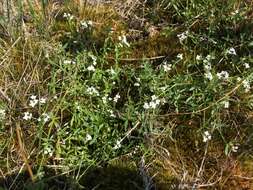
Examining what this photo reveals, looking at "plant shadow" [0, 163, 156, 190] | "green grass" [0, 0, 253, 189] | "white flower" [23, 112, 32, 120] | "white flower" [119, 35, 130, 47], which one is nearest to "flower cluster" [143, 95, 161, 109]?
"green grass" [0, 0, 253, 189]

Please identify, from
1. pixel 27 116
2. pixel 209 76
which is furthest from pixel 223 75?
pixel 27 116

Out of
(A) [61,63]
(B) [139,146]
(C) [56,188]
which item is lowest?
(C) [56,188]

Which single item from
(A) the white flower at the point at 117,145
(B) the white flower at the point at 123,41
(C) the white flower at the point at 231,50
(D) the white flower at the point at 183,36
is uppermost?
(D) the white flower at the point at 183,36

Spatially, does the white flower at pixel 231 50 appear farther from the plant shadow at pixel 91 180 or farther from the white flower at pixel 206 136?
the plant shadow at pixel 91 180

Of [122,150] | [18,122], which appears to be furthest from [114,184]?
[18,122]

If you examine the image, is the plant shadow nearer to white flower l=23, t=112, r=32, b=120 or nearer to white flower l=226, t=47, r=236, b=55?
white flower l=23, t=112, r=32, b=120

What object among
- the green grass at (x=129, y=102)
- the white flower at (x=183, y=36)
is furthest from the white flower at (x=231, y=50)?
the white flower at (x=183, y=36)

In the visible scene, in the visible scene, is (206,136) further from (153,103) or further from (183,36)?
(183,36)

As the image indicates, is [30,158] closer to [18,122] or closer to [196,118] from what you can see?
[18,122]
